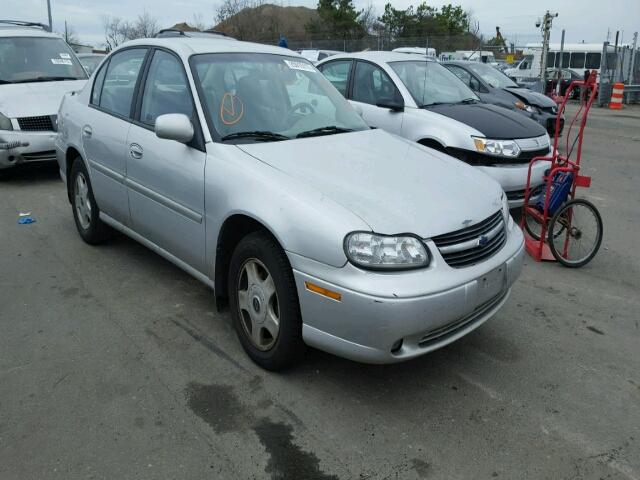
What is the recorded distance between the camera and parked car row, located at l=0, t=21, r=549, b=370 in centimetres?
289

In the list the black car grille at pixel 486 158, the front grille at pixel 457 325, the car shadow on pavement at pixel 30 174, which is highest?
the black car grille at pixel 486 158

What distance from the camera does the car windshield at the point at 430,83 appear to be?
283 inches

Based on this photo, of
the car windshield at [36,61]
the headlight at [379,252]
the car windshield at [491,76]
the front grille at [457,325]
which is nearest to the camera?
the headlight at [379,252]

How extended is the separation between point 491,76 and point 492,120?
6519 millimetres

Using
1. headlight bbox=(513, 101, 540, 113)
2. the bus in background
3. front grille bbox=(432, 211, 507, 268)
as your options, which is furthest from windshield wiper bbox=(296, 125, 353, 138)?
the bus in background

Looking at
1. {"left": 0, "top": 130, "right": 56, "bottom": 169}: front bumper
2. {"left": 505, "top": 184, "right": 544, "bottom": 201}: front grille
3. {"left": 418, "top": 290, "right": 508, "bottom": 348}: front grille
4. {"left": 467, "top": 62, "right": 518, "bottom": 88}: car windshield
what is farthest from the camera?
{"left": 467, "top": 62, "right": 518, "bottom": 88}: car windshield

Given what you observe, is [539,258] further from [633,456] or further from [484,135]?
[633,456]

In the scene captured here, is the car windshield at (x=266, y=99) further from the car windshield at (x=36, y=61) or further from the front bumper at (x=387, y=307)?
the car windshield at (x=36, y=61)

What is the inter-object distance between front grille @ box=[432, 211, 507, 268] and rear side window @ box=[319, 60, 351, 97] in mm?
4606

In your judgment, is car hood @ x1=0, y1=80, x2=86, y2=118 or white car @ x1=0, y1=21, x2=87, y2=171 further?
car hood @ x1=0, y1=80, x2=86, y2=118

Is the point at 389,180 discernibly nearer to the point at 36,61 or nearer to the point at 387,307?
the point at 387,307

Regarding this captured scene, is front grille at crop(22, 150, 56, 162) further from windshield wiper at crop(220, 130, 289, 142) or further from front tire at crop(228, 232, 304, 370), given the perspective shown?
front tire at crop(228, 232, 304, 370)

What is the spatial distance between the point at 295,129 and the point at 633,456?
8.76 ft

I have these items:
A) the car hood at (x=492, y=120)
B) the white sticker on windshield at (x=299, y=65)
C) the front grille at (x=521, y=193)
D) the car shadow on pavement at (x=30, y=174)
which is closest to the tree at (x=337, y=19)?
the car shadow on pavement at (x=30, y=174)
